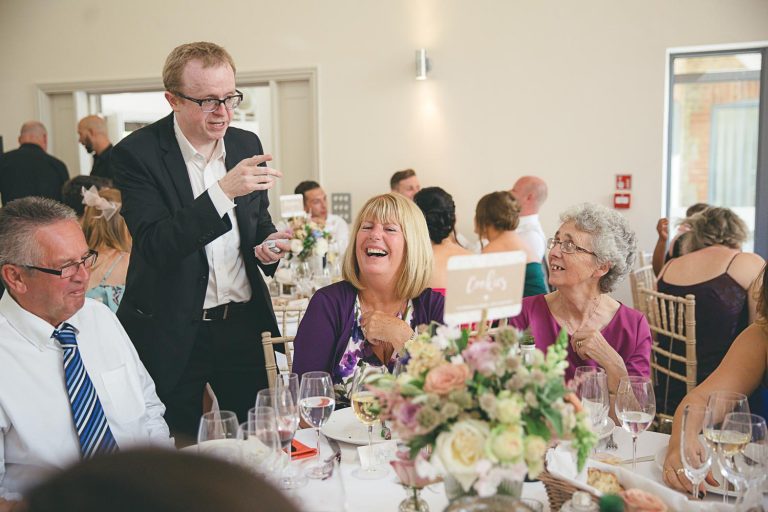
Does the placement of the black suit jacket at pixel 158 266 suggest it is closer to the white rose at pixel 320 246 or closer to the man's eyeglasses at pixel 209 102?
the man's eyeglasses at pixel 209 102

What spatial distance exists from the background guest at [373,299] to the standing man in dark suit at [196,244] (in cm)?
26

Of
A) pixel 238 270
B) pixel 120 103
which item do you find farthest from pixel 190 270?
pixel 120 103

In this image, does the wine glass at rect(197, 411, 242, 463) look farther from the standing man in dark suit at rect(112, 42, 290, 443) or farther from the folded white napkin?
the standing man in dark suit at rect(112, 42, 290, 443)

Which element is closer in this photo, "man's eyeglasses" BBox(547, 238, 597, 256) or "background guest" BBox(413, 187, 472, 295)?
"man's eyeglasses" BBox(547, 238, 597, 256)

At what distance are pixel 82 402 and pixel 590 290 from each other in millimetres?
1719

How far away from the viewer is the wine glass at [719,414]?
4.68 ft

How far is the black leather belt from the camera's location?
8.04ft

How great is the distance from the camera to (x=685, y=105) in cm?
602

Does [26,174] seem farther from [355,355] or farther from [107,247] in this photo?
[355,355]

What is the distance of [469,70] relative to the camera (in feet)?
20.2

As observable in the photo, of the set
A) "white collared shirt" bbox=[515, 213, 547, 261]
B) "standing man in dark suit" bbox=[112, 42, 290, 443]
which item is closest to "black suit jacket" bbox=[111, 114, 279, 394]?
"standing man in dark suit" bbox=[112, 42, 290, 443]

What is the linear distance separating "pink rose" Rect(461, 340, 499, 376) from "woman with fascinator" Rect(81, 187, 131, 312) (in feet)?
8.45

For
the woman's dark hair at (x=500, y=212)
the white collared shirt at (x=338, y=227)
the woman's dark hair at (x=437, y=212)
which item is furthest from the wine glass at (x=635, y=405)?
the white collared shirt at (x=338, y=227)

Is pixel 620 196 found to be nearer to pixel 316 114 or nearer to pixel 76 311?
pixel 316 114
